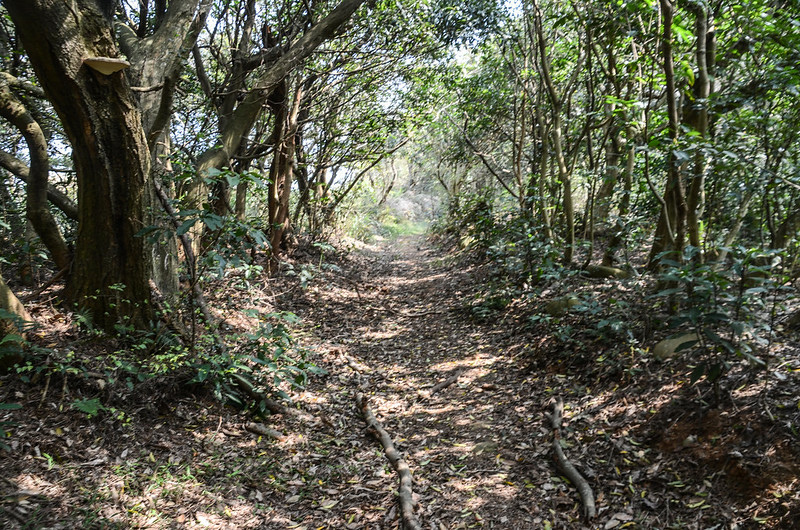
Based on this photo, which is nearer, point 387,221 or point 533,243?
point 533,243

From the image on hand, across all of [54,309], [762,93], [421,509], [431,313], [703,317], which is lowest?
[421,509]

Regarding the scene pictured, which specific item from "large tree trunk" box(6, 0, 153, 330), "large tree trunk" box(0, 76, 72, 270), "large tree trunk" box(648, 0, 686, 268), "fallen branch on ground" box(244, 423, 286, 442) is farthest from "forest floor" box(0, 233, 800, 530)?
"large tree trunk" box(648, 0, 686, 268)

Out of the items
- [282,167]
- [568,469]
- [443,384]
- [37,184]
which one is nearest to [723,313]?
[568,469]

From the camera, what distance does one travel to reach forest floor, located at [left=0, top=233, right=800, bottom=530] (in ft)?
9.05

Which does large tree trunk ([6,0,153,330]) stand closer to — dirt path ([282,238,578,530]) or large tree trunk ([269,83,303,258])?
dirt path ([282,238,578,530])

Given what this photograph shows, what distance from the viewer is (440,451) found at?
402 cm

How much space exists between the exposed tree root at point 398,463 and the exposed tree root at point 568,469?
1.14 meters

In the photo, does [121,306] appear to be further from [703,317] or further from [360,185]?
[360,185]

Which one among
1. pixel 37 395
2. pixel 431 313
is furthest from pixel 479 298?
pixel 37 395

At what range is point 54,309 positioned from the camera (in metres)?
4.04

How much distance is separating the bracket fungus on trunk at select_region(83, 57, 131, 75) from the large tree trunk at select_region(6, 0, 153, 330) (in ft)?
0.19

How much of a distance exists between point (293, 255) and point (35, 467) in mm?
7434

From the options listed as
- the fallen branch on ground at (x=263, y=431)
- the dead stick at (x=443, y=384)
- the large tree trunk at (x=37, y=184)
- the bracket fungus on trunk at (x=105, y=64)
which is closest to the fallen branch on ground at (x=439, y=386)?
the dead stick at (x=443, y=384)

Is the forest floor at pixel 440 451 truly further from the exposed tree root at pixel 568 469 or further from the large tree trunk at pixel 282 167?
the large tree trunk at pixel 282 167
